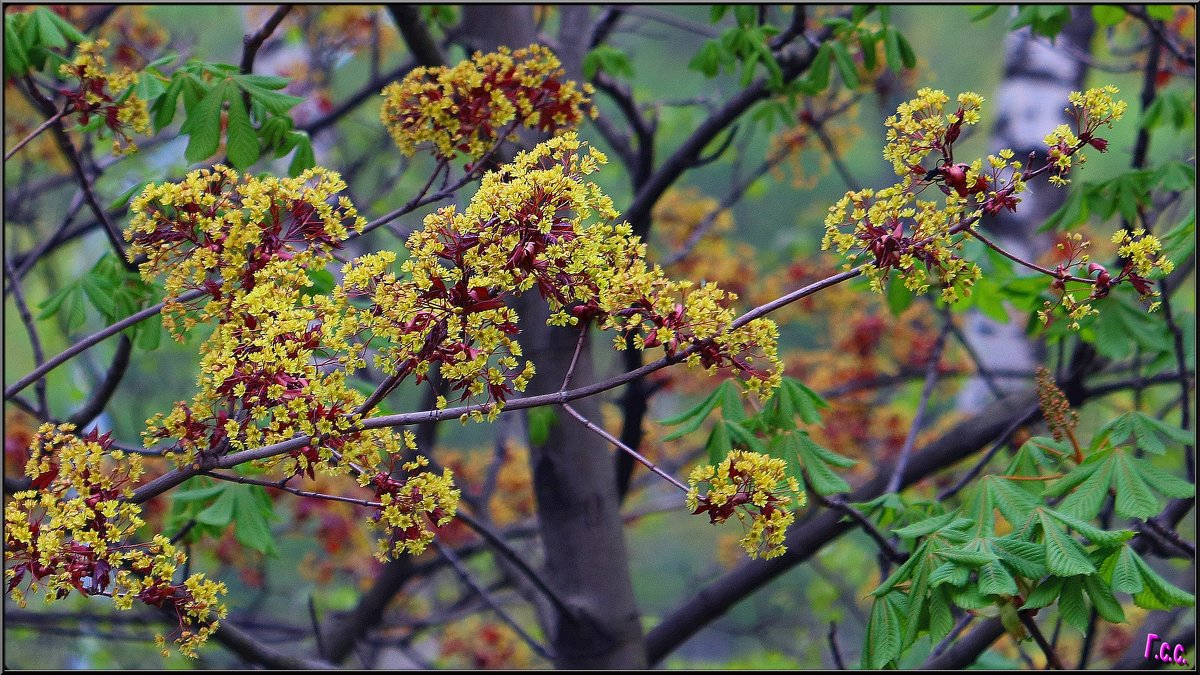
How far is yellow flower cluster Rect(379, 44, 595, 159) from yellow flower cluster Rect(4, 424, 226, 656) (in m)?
0.85

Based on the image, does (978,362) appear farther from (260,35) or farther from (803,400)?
(260,35)

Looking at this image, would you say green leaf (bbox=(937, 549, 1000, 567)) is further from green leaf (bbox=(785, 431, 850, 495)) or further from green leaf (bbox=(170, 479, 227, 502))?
green leaf (bbox=(170, 479, 227, 502))

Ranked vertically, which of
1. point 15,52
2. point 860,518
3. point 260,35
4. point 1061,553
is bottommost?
point 1061,553

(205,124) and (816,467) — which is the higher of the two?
(205,124)

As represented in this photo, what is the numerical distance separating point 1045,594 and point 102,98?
1.99 meters

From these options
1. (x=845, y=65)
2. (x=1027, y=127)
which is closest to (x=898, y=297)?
(x=845, y=65)

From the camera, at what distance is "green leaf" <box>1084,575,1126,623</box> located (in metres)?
1.59

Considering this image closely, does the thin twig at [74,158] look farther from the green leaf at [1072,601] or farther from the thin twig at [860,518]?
the green leaf at [1072,601]

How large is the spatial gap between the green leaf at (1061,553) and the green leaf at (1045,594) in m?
0.02

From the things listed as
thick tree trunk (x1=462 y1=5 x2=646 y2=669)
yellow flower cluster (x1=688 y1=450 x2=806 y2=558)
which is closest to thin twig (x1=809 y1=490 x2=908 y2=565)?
yellow flower cluster (x1=688 y1=450 x2=806 y2=558)

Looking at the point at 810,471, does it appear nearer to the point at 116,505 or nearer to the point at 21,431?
the point at 116,505

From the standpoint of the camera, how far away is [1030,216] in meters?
4.57

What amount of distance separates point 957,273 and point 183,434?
1163 mm

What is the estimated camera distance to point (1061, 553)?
1.61 metres
